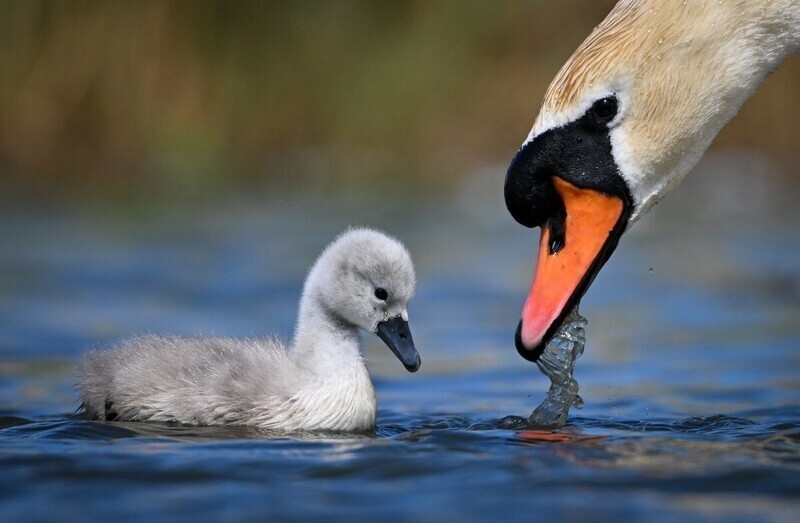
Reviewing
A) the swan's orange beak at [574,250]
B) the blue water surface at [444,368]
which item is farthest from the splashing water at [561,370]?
the swan's orange beak at [574,250]

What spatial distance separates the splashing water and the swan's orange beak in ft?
1.26

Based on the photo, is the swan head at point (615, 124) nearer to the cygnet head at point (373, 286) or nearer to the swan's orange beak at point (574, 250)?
the swan's orange beak at point (574, 250)

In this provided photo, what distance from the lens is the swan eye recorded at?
6.05 metres

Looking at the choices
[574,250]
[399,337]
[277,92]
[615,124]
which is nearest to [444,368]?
[399,337]

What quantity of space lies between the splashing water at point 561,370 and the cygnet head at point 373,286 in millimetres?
626

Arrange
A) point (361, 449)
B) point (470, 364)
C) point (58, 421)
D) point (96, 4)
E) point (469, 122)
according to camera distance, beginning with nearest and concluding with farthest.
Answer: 1. point (361, 449)
2. point (58, 421)
3. point (470, 364)
4. point (96, 4)
5. point (469, 122)

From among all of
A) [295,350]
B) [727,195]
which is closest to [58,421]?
[295,350]

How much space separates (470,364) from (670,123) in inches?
129

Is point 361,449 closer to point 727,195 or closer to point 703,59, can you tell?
point 703,59

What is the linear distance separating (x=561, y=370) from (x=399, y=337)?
791 mm

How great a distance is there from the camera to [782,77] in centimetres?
1681

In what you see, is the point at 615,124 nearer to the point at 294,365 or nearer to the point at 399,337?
the point at 399,337

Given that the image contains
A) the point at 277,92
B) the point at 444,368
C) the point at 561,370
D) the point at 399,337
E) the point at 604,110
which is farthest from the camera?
the point at 277,92

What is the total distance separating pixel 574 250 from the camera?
612 centimetres
